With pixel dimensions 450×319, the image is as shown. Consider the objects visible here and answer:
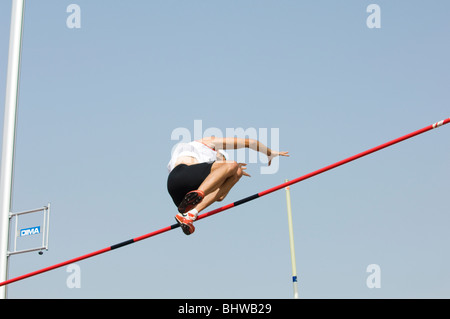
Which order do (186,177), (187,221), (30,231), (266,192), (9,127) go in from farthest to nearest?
(30,231) < (9,127) < (266,192) < (186,177) < (187,221)

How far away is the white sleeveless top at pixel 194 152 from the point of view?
25.6 feet

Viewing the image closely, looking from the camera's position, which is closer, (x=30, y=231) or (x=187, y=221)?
(x=187, y=221)

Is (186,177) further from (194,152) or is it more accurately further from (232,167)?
(232,167)

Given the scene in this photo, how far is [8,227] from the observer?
38.7 ft

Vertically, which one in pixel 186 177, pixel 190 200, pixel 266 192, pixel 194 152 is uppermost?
pixel 194 152

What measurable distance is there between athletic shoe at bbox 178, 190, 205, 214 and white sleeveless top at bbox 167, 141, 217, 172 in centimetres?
44

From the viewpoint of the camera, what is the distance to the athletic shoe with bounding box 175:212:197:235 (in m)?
7.50

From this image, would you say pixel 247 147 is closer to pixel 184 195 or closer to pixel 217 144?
pixel 217 144

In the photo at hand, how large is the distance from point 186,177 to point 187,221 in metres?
0.50

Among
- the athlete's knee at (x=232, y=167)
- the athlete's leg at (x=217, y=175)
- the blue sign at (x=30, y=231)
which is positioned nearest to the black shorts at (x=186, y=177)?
the athlete's leg at (x=217, y=175)

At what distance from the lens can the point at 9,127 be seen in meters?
11.7

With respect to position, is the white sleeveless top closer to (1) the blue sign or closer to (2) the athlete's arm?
(2) the athlete's arm

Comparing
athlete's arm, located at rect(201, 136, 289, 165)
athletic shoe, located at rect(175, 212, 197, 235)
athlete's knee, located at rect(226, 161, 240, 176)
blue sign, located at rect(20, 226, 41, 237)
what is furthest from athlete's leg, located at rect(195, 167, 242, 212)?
blue sign, located at rect(20, 226, 41, 237)

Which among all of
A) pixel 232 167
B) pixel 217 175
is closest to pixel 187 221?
pixel 217 175
